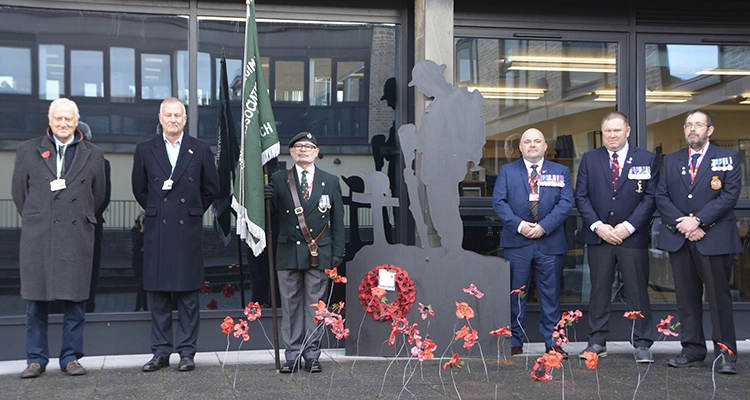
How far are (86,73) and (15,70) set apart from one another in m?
0.55

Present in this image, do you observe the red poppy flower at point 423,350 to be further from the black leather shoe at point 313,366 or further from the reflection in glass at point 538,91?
the reflection in glass at point 538,91

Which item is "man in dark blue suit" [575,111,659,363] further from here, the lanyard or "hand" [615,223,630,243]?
the lanyard

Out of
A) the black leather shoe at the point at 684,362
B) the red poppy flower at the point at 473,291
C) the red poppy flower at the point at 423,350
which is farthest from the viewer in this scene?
the black leather shoe at the point at 684,362

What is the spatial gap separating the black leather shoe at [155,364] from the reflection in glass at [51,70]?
7.85 ft

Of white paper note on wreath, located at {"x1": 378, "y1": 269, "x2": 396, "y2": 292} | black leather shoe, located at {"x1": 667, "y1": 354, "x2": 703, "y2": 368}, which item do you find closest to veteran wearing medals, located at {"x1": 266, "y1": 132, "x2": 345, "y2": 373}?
white paper note on wreath, located at {"x1": 378, "y1": 269, "x2": 396, "y2": 292}

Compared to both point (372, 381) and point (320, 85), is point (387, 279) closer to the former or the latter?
point (372, 381)

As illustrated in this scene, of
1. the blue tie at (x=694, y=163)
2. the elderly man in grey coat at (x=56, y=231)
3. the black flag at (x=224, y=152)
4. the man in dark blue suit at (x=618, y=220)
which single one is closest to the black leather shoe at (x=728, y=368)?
the man in dark blue suit at (x=618, y=220)

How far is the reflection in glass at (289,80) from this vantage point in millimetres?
7621

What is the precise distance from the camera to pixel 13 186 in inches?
249

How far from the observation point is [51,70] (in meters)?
7.18

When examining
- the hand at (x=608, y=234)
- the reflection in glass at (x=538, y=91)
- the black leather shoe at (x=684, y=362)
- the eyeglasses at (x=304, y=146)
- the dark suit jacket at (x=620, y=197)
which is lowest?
the black leather shoe at (x=684, y=362)

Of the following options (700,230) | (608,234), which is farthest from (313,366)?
(700,230)

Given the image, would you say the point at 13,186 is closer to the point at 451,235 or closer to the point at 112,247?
the point at 112,247

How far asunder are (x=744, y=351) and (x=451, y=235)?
2774 mm
